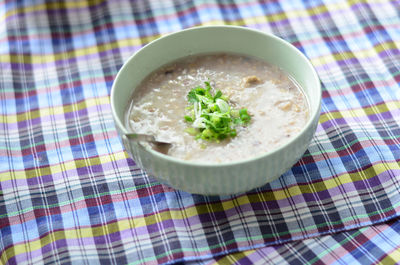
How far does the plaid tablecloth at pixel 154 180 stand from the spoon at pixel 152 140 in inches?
8.2

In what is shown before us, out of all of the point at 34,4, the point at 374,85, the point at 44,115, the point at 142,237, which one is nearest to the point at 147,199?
the point at 142,237

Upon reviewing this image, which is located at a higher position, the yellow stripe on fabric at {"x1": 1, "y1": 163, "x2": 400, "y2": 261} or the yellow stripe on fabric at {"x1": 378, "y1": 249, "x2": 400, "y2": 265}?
the yellow stripe on fabric at {"x1": 1, "y1": 163, "x2": 400, "y2": 261}

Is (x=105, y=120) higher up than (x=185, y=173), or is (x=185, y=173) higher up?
(x=185, y=173)

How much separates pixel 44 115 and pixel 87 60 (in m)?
0.35

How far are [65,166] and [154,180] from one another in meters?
0.32

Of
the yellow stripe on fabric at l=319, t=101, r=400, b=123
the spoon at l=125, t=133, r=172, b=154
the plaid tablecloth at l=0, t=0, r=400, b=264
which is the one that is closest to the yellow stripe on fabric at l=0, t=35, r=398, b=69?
the plaid tablecloth at l=0, t=0, r=400, b=264

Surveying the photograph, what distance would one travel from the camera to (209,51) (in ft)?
6.43

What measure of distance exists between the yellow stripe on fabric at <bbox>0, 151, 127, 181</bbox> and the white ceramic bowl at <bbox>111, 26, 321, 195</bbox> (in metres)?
0.21

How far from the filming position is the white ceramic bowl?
4.82 feet

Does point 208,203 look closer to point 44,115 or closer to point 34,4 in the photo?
point 44,115

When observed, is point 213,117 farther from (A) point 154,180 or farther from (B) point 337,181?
(B) point 337,181

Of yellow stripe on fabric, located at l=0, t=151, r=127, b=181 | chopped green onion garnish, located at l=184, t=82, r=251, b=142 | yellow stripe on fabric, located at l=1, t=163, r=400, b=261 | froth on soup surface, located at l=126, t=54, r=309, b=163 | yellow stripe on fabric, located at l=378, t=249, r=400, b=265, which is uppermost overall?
chopped green onion garnish, located at l=184, t=82, r=251, b=142

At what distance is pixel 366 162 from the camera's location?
1.79 m

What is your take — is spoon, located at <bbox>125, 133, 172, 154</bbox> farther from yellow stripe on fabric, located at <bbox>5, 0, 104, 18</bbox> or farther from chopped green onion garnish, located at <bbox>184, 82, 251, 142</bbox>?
yellow stripe on fabric, located at <bbox>5, 0, 104, 18</bbox>
